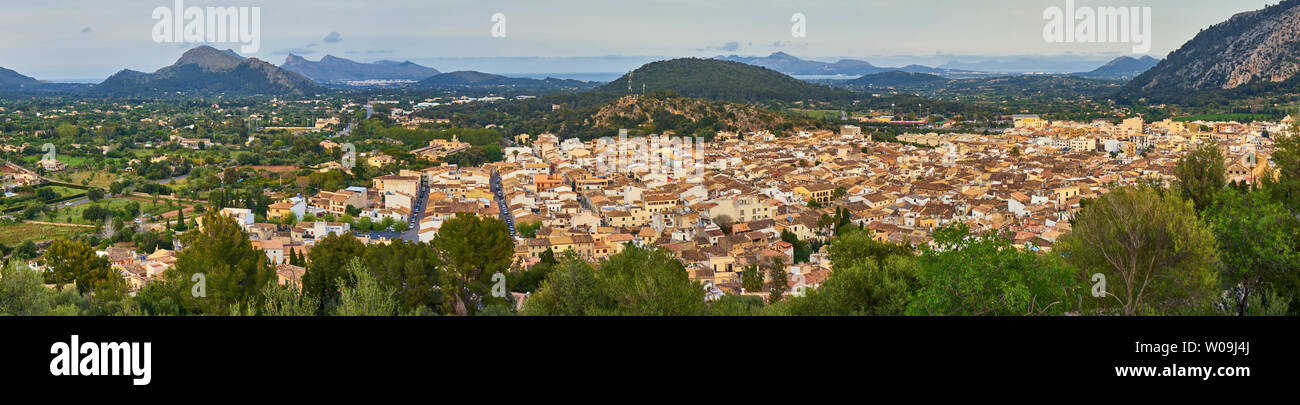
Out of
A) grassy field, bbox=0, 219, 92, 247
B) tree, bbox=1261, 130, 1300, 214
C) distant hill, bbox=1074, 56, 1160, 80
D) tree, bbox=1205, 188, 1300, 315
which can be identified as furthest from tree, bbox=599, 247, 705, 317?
distant hill, bbox=1074, 56, 1160, 80

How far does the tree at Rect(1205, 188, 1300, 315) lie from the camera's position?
6.20m

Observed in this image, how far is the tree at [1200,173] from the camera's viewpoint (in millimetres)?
10070

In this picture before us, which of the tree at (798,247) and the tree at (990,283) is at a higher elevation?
the tree at (990,283)

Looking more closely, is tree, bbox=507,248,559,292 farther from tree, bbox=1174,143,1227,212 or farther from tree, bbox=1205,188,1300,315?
tree, bbox=1205,188,1300,315

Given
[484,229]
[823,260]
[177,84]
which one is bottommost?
[823,260]

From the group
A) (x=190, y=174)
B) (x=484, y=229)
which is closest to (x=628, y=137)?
(x=190, y=174)

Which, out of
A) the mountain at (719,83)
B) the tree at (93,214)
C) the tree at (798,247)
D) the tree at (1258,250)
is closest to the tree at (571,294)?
the tree at (1258,250)

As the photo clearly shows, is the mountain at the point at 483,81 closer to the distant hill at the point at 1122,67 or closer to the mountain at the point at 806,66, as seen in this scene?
the mountain at the point at 806,66

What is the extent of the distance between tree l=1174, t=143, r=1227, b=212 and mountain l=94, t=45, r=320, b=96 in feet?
385

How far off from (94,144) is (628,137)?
2972 centimetres

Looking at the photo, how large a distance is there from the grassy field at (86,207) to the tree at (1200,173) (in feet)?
92.3

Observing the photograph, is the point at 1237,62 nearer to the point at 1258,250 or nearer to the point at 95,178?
the point at 1258,250
